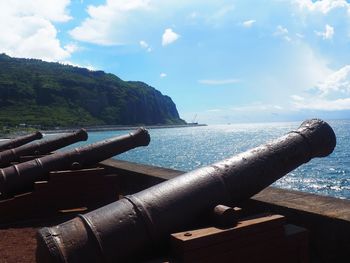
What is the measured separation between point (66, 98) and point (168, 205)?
14808cm

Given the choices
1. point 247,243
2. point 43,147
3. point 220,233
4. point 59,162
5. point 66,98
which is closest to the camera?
point 220,233

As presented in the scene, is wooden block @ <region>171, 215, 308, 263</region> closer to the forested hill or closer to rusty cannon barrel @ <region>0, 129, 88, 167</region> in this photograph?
rusty cannon barrel @ <region>0, 129, 88, 167</region>

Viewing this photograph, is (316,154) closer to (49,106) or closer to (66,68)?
(49,106)

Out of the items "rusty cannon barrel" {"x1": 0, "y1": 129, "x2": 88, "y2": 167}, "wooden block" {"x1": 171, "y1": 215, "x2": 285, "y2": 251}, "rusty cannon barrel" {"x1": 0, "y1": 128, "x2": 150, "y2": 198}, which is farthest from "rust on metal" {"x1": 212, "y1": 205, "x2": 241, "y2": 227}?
"rusty cannon barrel" {"x1": 0, "y1": 129, "x2": 88, "y2": 167}

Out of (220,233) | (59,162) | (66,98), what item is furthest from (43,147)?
(66,98)

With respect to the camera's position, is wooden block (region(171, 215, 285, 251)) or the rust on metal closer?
wooden block (region(171, 215, 285, 251))

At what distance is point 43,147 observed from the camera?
9672 millimetres

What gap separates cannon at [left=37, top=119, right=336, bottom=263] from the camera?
2822 millimetres

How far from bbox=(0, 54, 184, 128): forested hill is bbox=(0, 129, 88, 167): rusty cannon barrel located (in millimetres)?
107001

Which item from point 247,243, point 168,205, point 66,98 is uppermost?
point 66,98

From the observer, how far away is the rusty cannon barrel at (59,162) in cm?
694

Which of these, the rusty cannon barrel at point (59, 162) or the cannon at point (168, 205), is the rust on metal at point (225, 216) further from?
the rusty cannon barrel at point (59, 162)

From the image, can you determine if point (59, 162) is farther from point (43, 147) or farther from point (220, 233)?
point (220, 233)

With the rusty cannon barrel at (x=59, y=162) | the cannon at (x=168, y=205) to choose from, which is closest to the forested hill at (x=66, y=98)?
the rusty cannon barrel at (x=59, y=162)
